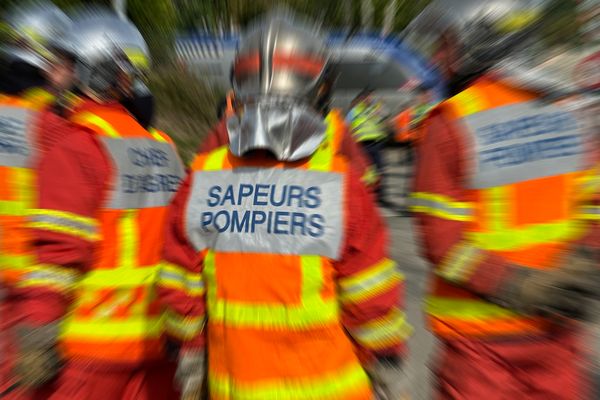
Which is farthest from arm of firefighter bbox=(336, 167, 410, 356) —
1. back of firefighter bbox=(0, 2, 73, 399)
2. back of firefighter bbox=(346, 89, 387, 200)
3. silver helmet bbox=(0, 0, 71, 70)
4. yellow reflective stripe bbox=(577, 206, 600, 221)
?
back of firefighter bbox=(346, 89, 387, 200)

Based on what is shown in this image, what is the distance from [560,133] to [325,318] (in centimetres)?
90

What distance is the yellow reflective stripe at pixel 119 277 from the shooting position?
7.21 ft

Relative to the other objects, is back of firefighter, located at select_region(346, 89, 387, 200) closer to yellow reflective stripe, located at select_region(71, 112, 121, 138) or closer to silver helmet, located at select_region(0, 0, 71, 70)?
silver helmet, located at select_region(0, 0, 71, 70)

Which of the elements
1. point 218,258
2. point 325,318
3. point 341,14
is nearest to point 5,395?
point 218,258

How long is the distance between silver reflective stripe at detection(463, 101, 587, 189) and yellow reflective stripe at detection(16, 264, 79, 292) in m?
1.41

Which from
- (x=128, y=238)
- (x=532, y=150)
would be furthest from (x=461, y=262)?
(x=128, y=238)

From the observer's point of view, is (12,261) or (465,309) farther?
(12,261)

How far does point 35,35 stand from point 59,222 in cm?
130

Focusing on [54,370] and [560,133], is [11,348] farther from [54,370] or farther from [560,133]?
[560,133]

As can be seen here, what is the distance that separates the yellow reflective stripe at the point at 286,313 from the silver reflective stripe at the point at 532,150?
0.58 metres

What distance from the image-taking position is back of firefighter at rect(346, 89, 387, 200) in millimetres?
8102

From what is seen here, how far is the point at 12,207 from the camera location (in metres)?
2.66

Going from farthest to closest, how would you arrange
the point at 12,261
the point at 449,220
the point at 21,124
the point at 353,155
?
the point at 21,124 < the point at 12,261 < the point at 353,155 < the point at 449,220

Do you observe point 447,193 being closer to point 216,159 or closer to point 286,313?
point 286,313
